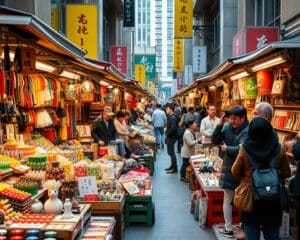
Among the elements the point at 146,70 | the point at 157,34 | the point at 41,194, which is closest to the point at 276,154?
the point at 41,194

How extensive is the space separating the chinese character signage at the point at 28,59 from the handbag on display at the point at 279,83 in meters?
4.85

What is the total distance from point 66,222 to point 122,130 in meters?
9.01

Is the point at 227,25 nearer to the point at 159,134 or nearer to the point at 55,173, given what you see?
the point at 159,134

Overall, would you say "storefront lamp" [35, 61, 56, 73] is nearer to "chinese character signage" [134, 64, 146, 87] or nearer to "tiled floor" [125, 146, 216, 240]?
"tiled floor" [125, 146, 216, 240]

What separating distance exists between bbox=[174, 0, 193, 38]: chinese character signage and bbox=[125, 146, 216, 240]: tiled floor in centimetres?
1268

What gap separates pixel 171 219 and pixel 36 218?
458cm

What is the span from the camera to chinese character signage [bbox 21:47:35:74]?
6.95m

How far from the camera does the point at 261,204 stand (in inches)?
207

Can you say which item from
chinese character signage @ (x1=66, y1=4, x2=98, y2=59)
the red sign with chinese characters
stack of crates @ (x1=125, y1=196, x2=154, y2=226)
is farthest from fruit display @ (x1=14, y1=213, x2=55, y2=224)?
chinese character signage @ (x1=66, y1=4, x2=98, y2=59)

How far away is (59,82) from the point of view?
11.8 metres

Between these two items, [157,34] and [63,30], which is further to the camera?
[157,34]

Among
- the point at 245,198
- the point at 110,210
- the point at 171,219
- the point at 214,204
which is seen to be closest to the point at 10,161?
the point at 110,210

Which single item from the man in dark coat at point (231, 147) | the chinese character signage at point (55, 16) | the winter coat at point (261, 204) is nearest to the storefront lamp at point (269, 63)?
the man in dark coat at point (231, 147)

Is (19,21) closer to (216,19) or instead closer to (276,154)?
(276,154)
